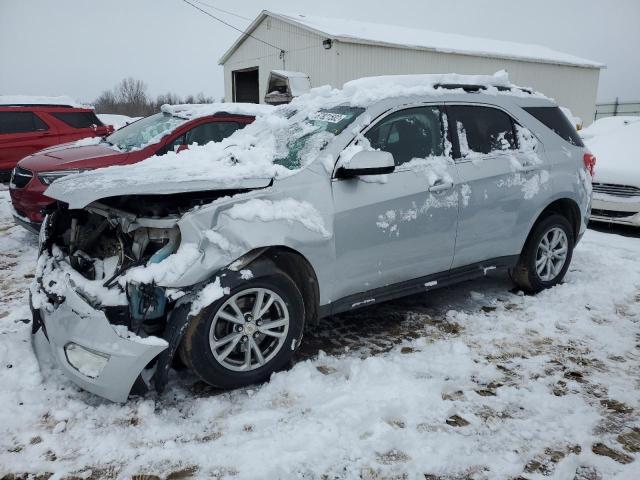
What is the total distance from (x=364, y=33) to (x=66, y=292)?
18406mm

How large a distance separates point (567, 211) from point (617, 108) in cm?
3135

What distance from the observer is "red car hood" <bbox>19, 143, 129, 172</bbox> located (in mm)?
5398

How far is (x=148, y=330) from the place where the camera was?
8.57ft

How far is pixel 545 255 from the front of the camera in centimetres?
447

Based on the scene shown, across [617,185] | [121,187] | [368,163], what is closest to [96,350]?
[121,187]

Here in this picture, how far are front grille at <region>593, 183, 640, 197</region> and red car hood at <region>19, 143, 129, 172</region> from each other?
668 centimetres

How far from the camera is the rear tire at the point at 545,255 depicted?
170 inches

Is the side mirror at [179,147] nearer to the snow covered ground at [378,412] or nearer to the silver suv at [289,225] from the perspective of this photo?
the silver suv at [289,225]

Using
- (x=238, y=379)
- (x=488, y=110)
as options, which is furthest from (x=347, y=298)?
(x=488, y=110)

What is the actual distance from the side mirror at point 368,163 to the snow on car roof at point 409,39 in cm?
1498

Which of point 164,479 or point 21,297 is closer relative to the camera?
point 164,479

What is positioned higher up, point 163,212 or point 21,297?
point 163,212

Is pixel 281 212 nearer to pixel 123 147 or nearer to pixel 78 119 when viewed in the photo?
pixel 123 147

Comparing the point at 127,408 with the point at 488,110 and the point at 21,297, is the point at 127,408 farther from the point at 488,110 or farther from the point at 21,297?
the point at 488,110
